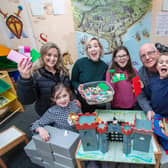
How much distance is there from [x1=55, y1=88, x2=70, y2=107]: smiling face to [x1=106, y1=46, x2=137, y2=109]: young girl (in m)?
0.48

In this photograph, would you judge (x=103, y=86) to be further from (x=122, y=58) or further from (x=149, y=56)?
(x=149, y=56)

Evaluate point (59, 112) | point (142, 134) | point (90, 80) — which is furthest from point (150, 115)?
point (59, 112)

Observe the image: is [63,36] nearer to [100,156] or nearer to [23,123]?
[23,123]

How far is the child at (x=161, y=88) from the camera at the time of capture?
1156 millimetres

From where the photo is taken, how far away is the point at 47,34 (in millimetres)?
2504

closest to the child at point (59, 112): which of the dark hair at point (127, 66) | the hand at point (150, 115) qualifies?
the dark hair at point (127, 66)

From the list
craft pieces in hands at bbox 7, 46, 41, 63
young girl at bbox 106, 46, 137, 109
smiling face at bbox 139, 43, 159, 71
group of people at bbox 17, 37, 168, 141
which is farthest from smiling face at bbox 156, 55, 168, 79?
craft pieces in hands at bbox 7, 46, 41, 63

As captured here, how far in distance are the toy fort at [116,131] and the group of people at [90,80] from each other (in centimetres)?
35

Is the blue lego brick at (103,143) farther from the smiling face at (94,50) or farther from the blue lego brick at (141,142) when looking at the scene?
the smiling face at (94,50)

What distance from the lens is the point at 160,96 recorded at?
118 centimetres

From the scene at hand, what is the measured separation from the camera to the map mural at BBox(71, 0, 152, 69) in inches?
80.3

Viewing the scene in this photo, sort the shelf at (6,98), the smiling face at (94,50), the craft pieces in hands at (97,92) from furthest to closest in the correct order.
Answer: the shelf at (6,98) < the smiling face at (94,50) < the craft pieces in hands at (97,92)

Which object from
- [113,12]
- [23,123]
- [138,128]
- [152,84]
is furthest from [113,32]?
[23,123]

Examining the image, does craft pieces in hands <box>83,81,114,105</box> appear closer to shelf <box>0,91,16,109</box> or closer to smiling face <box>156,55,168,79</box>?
smiling face <box>156,55,168,79</box>
